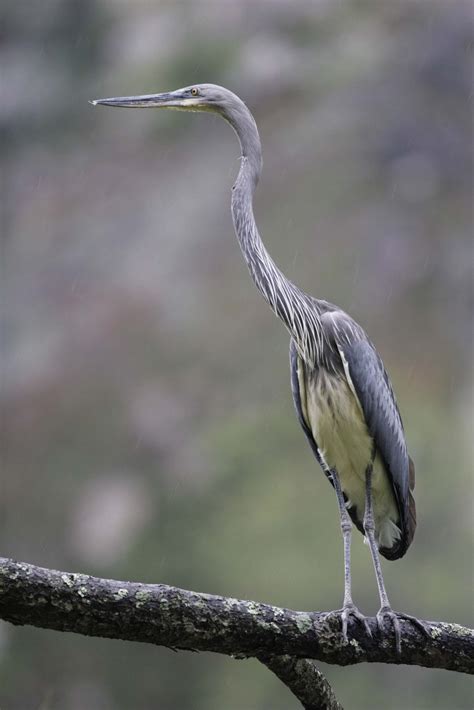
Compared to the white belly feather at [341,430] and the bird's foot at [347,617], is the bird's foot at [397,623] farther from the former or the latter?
the white belly feather at [341,430]

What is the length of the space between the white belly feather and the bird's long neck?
0.21 ft

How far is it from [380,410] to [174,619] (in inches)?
28.1

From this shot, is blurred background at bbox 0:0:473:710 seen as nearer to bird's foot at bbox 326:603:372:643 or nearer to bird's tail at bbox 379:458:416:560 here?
bird's tail at bbox 379:458:416:560

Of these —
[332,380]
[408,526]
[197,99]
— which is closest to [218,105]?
[197,99]

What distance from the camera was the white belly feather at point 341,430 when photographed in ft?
5.37

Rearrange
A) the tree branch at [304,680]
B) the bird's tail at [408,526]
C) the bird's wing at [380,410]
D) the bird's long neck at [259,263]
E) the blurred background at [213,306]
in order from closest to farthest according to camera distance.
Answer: the tree branch at [304,680] → the bird's long neck at [259,263] → the bird's wing at [380,410] → the bird's tail at [408,526] → the blurred background at [213,306]

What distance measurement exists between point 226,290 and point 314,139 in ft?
2.43

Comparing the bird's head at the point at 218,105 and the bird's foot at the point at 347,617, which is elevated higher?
the bird's head at the point at 218,105

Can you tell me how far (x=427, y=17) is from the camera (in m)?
3.81

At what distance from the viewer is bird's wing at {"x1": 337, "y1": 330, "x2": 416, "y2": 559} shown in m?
1.63

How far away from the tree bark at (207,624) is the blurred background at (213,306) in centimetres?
173

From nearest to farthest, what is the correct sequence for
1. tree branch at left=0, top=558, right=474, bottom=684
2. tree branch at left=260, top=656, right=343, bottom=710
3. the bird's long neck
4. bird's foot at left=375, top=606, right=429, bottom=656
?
tree branch at left=0, top=558, right=474, bottom=684 < tree branch at left=260, top=656, right=343, bottom=710 < bird's foot at left=375, top=606, right=429, bottom=656 < the bird's long neck

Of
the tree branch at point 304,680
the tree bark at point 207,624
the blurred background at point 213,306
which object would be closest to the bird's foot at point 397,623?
the tree bark at point 207,624

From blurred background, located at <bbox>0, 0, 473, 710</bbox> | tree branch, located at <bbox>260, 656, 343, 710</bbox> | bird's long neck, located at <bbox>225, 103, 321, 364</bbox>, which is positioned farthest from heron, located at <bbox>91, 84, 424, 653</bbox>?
blurred background, located at <bbox>0, 0, 473, 710</bbox>
